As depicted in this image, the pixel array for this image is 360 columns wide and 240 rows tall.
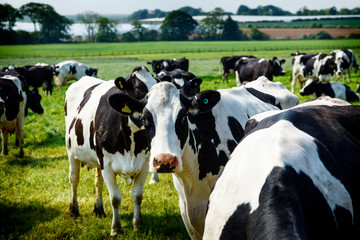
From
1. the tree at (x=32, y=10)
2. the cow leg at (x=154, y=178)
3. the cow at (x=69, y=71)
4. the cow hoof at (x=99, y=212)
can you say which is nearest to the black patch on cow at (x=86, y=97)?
the cow hoof at (x=99, y=212)

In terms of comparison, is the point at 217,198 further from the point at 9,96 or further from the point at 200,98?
the point at 9,96

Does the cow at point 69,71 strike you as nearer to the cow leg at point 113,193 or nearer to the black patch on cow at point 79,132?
the black patch on cow at point 79,132

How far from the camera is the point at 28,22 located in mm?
87750

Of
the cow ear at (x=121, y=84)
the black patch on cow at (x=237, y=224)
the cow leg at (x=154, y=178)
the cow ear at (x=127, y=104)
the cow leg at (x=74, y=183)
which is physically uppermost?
the cow ear at (x=121, y=84)

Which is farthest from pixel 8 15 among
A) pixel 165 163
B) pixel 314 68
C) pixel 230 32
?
pixel 165 163

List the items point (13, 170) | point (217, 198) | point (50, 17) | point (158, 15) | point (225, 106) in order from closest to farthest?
point (217, 198)
point (225, 106)
point (13, 170)
point (50, 17)
point (158, 15)

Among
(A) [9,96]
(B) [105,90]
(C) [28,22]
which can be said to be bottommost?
(A) [9,96]

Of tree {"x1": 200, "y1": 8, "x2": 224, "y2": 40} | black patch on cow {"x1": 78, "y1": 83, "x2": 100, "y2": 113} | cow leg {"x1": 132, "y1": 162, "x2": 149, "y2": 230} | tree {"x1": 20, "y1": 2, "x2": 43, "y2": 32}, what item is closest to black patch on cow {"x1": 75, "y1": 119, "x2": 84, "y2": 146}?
black patch on cow {"x1": 78, "y1": 83, "x2": 100, "y2": 113}

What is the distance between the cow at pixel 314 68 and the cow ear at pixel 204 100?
17799 millimetres

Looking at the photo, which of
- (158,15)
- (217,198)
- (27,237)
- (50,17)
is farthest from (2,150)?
(158,15)

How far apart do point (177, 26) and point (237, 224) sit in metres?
114

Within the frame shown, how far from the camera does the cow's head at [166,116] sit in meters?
3.18

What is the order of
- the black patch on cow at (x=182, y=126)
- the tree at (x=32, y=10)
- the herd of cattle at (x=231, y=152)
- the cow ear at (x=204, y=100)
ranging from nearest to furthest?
the herd of cattle at (x=231, y=152)
the black patch on cow at (x=182, y=126)
the cow ear at (x=204, y=100)
the tree at (x=32, y=10)

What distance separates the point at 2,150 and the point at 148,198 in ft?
18.6
